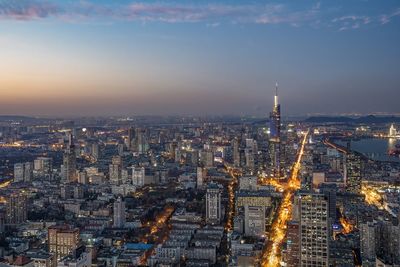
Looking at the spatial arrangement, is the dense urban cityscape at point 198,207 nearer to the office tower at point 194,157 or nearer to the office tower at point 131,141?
the office tower at point 194,157

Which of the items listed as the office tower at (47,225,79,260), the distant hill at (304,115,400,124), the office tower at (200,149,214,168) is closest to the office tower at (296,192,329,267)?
the office tower at (47,225,79,260)

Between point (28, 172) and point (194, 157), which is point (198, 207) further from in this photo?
point (194, 157)

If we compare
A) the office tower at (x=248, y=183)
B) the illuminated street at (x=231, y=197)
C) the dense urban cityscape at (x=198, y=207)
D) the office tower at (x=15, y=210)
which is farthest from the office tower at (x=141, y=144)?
the office tower at (x=15, y=210)

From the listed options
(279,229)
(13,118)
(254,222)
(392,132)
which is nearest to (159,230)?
(254,222)

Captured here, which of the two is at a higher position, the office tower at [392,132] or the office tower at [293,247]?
the office tower at [392,132]

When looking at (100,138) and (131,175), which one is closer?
(131,175)

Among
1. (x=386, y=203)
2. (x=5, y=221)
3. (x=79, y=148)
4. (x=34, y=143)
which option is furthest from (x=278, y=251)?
(x=34, y=143)

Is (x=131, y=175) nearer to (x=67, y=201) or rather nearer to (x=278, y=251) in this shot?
(x=67, y=201)
